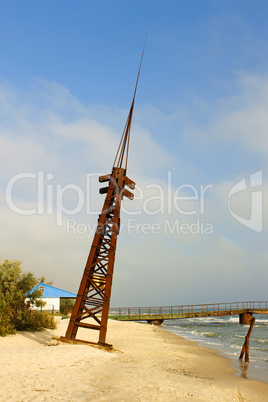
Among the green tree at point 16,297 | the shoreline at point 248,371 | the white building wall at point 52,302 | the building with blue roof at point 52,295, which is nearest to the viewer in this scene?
the shoreline at point 248,371

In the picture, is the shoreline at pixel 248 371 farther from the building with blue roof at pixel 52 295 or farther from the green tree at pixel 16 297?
the building with blue roof at pixel 52 295

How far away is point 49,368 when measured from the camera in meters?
10.4

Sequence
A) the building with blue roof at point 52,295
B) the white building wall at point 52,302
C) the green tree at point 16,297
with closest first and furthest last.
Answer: the green tree at point 16,297 → the white building wall at point 52,302 → the building with blue roof at point 52,295

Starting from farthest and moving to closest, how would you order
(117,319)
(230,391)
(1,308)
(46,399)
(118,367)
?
(117,319) → (1,308) → (118,367) → (230,391) → (46,399)

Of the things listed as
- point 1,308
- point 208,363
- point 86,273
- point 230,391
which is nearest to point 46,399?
point 230,391

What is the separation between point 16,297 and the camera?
20562 mm

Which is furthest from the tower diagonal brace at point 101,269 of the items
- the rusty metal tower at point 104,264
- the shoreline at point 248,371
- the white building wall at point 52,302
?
the white building wall at point 52,302

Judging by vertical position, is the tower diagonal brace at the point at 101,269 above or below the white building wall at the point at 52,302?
above

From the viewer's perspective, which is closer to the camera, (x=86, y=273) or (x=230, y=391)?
(x=230, y=391)

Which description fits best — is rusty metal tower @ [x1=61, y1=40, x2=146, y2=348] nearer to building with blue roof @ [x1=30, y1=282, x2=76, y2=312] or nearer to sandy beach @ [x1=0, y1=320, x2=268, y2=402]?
sandy beach @ [x1=0, y1=320, x2=268, y2=402]

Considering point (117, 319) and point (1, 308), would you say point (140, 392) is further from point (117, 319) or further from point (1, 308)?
point (117, 319)

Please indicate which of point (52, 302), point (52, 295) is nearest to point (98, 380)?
point (52, 295)

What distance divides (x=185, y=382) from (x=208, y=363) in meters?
7.26

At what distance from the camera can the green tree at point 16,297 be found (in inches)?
784
